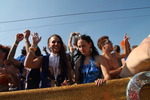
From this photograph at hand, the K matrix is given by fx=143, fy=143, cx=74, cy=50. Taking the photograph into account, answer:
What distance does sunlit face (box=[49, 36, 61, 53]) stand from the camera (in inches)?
89.3

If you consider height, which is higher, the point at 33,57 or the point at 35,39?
the point at 35,39

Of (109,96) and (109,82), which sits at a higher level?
(109,82)

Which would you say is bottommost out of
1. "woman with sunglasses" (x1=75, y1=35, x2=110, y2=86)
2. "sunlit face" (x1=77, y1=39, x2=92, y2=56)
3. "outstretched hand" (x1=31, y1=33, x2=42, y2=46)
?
"woman with sunglasses" (x1=75, y1=35, x2=110, y2=86)

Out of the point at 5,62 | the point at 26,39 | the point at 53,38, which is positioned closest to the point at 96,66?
the point at 53,38

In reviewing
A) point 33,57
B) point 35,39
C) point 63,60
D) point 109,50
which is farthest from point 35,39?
point 109,50

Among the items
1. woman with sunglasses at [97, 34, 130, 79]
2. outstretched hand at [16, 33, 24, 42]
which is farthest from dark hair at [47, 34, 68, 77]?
woman with sunglasses at [97, 34, 130, 79]

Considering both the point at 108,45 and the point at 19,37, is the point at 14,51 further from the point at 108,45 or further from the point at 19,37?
the point at 108,45

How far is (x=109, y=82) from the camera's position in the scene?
1340mm

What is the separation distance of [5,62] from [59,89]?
1582mm

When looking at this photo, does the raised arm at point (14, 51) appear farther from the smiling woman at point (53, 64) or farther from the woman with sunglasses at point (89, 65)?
the woman with sunglasses at point (89, 65)

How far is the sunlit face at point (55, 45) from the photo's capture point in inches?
89.3

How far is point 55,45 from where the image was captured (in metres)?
2.28

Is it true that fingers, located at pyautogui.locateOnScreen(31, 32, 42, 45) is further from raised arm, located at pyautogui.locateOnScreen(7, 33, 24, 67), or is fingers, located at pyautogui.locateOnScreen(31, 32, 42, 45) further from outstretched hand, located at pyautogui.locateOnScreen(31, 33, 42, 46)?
raised arm, located at pyautogui.locateOnScreen(7, 33, 24, 67)

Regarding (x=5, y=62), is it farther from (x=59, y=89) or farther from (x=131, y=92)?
(x=131, y=92)
